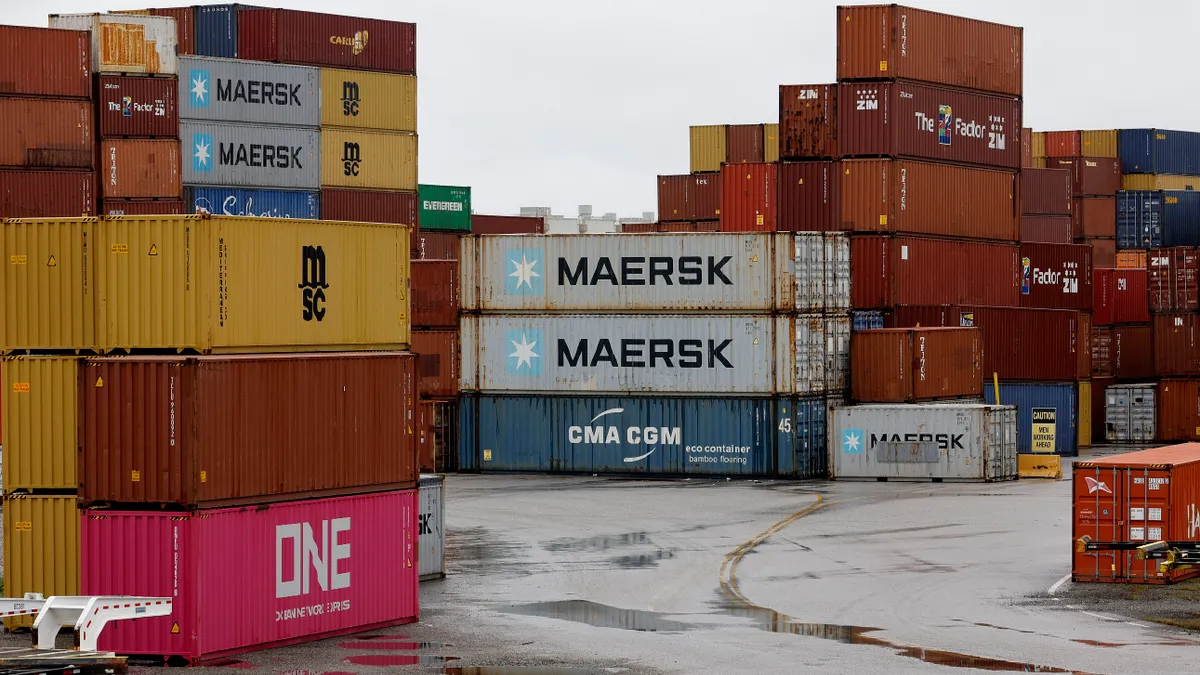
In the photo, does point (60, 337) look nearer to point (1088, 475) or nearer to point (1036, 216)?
point (1088, 475)

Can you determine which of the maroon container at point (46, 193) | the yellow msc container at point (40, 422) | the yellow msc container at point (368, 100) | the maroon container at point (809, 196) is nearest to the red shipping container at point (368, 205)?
the yellow msc container at point (368, 100)

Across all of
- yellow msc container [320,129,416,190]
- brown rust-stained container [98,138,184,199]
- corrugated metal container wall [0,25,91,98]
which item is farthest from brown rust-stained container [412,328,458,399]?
yellow msc container [320,129,416,190]

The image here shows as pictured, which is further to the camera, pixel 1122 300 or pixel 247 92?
pixel 1122 300

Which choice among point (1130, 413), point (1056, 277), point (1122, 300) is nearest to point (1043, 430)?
point (1056, 277)

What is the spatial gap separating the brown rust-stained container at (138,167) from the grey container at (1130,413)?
3892 centimetres

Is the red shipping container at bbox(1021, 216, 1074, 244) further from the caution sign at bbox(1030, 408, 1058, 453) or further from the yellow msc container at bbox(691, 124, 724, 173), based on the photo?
the caution sign at bbox(1030, 408, 1058, 453)

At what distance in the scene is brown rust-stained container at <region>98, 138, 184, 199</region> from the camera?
68938 mm

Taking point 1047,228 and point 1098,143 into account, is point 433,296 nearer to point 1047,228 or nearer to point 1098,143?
point 1047,228

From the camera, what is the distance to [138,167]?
69312 mm

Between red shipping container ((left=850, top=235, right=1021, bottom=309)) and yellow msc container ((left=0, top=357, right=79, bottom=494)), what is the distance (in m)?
35.0

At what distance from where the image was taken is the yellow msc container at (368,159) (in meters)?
75.9

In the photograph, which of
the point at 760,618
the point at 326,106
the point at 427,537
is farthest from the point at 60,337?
the point at 326,106

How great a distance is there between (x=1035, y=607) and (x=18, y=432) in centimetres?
1614

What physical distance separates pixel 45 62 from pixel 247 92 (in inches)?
381
